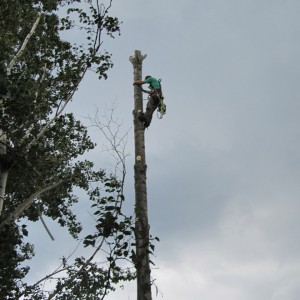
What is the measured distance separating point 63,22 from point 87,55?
1.56 meters

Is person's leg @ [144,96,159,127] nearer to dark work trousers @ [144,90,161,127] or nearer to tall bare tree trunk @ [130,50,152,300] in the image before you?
dark work trousers @ [144,90,161,127]

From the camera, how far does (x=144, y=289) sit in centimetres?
450

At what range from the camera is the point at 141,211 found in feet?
16.1

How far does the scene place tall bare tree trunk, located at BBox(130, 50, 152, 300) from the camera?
457cm

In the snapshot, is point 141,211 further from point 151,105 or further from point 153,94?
point 153,94

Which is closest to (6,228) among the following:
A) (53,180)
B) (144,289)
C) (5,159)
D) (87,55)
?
(5,159)

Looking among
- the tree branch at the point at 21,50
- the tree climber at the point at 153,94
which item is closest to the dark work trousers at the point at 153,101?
the tree climber at the point at 153,94

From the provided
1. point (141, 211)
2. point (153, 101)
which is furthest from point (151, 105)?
point (141, 211)

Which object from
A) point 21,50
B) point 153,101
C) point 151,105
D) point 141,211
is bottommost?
point 141,211

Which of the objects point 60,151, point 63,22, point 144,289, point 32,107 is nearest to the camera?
point 144,289

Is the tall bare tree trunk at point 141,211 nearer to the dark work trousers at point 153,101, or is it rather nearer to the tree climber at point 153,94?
the tree climber at point 153,94

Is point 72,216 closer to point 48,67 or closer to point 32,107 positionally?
point 48,67

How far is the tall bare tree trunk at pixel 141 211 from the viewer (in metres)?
4.57

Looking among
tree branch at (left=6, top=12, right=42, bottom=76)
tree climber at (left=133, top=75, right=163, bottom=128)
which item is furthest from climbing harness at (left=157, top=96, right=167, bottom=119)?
tree branch at (left=6, top=12, right=42, bottom=76)
